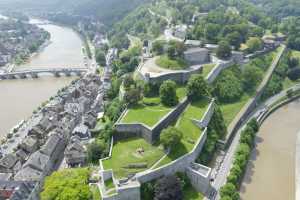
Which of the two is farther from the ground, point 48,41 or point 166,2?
point 166,2

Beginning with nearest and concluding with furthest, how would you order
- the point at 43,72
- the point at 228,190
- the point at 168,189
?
the point at 168,189 → the point at 228,190 → the point at 43,72

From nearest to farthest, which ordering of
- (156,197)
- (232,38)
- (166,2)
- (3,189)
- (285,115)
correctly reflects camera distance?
(156,197)
(3,189)
(285,115)
(232,38)
(166,2)

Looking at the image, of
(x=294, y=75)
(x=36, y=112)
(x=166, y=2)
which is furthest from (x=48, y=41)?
(x=294, y=75)

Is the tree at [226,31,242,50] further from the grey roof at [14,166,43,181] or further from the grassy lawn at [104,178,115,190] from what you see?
the grey roof at [14,166,43,181]

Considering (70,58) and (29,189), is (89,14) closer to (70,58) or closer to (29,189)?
(70,58)

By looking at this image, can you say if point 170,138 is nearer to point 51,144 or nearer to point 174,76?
point 51,144

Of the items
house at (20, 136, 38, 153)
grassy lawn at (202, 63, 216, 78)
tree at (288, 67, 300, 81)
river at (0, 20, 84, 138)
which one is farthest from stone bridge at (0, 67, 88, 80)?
tree at (288, 67, 300, 81)

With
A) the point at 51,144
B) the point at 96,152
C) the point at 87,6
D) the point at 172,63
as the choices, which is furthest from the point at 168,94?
the point at 87,6
